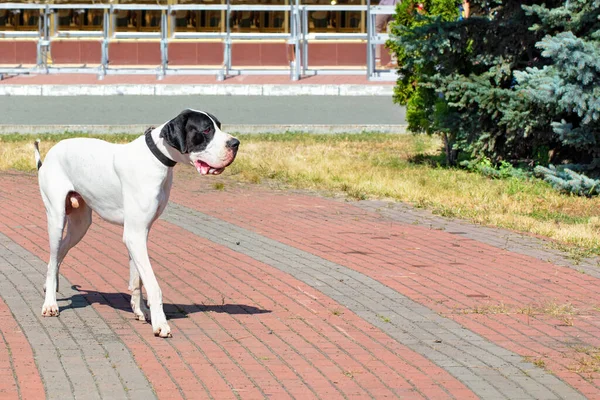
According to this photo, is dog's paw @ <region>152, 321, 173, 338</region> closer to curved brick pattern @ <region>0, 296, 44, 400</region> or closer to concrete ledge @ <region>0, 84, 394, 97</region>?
curved brick pattern @ <region>0, 296, 44, 400</region>

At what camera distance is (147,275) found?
24.8 ft

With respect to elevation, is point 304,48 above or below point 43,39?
below

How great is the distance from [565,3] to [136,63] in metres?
19.3

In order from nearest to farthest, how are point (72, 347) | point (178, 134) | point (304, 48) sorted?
point (72, 347) < point (178, 134) < point (304, 48)

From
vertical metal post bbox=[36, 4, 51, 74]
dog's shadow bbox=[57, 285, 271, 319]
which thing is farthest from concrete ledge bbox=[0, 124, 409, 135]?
dog's shadow bbox=[57, 285, 271, 319]

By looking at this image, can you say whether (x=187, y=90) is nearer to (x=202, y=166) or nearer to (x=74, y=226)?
(x=74, y=226)

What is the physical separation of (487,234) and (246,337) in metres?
4.76

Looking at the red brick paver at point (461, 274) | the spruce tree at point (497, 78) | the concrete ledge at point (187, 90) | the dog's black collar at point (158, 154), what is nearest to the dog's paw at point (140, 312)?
the dog's black collar at point (158, 154)

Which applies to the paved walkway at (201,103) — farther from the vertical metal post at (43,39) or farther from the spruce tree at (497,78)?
the spruce tree at (497,78)

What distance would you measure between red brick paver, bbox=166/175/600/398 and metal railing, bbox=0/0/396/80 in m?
18.1

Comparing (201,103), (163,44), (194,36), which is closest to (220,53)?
(194,36)

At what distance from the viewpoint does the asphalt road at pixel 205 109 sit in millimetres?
24781

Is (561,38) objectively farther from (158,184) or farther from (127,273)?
(158,184)

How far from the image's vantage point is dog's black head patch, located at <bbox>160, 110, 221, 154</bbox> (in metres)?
7.38
